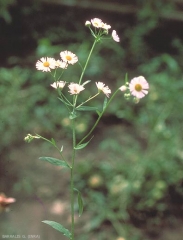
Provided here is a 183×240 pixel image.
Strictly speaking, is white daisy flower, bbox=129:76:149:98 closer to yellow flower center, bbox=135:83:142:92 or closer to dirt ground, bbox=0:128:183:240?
yellow flower center, bbox=135:83:142:92

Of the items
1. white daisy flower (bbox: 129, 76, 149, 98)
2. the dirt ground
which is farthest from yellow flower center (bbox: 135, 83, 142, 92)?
the dirt ground

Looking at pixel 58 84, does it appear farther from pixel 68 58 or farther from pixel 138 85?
pixel 138 85

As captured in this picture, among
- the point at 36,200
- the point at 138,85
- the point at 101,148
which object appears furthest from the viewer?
the point at 101,148

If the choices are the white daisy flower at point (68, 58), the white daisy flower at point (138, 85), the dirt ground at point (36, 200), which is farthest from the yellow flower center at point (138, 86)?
the dirt ground at point (36, 200)

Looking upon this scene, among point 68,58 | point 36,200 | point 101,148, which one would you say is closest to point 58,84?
point 68,58

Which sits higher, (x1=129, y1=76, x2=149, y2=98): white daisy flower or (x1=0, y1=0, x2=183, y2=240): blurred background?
(x1=0, y1=0, x2=183, y2=240): blurred background

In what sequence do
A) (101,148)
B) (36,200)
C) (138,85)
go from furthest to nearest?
(101,148), (36,200), (138,85)

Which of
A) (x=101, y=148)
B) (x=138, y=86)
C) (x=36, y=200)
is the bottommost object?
(x=138, y=86)

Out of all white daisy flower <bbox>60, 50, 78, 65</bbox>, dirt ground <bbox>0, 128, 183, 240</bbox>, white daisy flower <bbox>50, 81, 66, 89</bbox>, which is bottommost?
white daisy flower <bbox>50, 81, 66, 89</bbox>

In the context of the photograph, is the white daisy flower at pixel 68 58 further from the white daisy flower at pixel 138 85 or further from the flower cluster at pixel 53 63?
the white daisy flower at pixel 138 85
